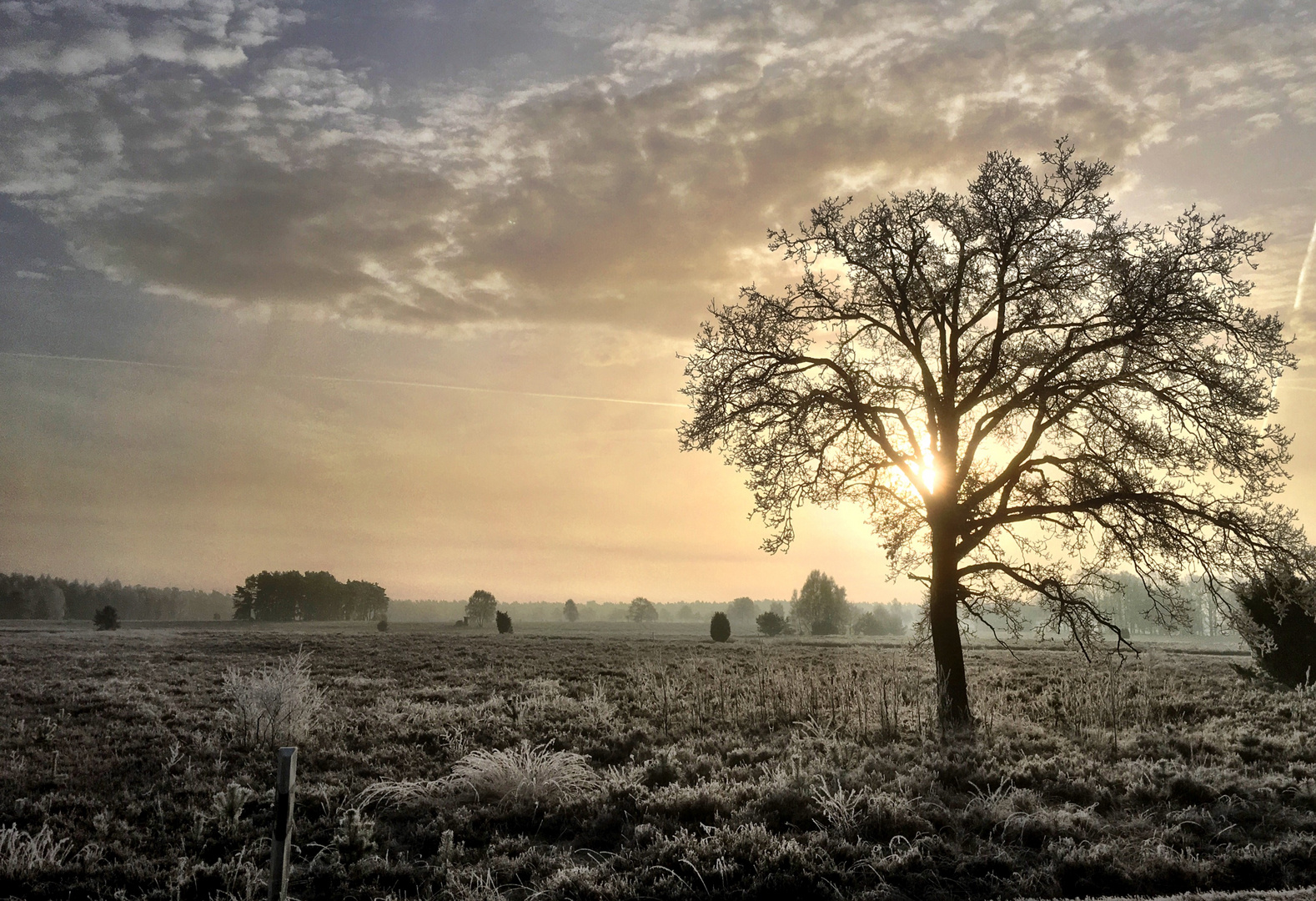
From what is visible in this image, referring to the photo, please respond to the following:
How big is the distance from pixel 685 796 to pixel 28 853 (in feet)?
23.5

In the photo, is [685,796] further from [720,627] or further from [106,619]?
[106,619]

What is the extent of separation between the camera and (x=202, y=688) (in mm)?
22125

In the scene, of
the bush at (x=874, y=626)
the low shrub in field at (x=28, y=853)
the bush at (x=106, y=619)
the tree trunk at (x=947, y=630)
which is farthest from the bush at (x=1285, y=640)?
the bush at (x=874, y=626)

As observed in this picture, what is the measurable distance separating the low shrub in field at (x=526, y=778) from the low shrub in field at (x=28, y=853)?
440 centimetres

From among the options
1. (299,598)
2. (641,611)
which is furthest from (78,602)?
(641,611)

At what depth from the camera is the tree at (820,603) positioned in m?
107

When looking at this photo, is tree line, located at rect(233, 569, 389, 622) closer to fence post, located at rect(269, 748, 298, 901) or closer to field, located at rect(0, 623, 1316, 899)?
field, located at rect(0, 623, 1316, 899)

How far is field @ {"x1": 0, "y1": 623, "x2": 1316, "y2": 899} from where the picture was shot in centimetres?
779

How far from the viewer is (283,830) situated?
6.26 m

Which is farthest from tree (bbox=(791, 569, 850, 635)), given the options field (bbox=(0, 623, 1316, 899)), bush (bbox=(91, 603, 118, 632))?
field (bbox=(0, 623, 1316, 899))

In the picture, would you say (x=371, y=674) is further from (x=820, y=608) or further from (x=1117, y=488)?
(x=820, y=608)

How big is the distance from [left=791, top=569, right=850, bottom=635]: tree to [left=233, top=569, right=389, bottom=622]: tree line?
2497 inches

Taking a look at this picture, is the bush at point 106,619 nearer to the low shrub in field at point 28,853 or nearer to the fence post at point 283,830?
the low shrub in field at point 28,853

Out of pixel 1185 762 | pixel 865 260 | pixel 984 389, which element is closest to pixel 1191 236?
pixel 984 389
